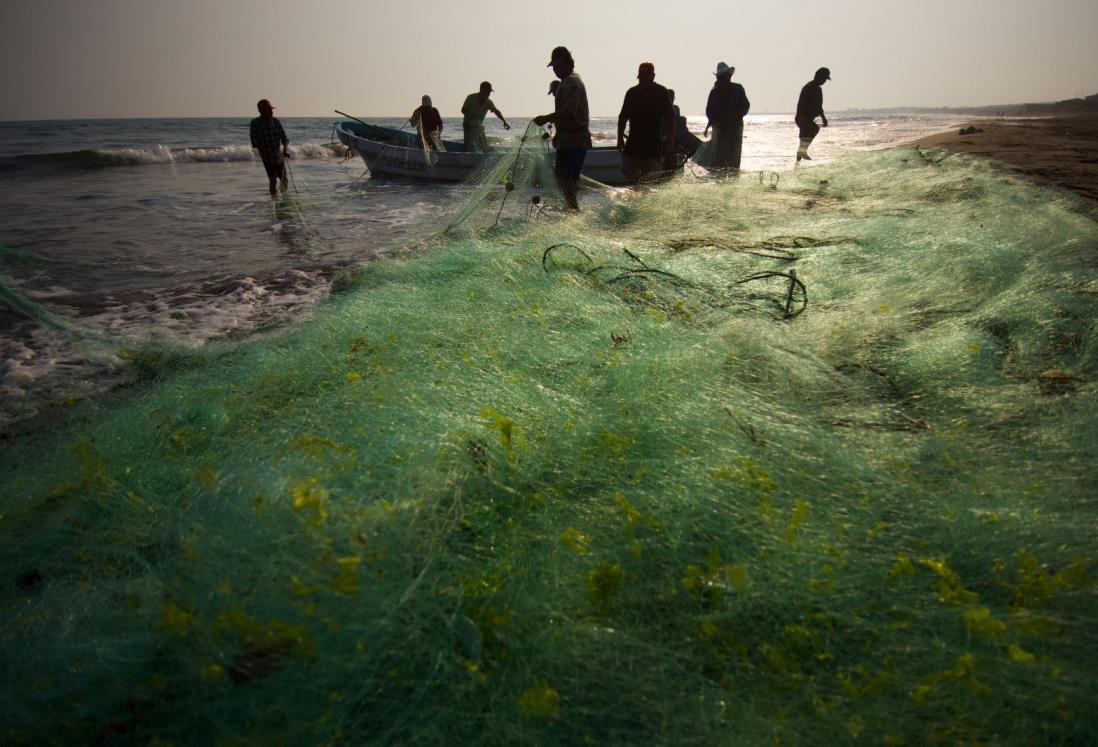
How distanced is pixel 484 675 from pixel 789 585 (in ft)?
2.45

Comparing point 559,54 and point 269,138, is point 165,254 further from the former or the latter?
point 559,54

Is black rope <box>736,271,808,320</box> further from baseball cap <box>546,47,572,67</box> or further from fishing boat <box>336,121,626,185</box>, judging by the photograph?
fishing boat <box>336,121,626,185</box>

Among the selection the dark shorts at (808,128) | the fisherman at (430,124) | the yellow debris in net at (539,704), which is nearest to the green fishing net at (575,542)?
the yellow debris in net at (539,704)

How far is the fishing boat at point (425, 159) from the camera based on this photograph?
12.8 metres

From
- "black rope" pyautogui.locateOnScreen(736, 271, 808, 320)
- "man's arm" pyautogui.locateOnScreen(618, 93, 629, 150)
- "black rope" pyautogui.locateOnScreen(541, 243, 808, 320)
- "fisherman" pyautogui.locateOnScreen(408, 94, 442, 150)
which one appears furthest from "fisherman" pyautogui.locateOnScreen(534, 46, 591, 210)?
"fisherman" pyautogui.locateOnScreen(408, 94, 442, 150)

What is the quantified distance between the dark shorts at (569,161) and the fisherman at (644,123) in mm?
607

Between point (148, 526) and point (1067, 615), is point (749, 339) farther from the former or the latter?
point (148, 526)

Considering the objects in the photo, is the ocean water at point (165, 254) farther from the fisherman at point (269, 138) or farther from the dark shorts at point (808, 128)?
the dark shorts at point (808, 128)

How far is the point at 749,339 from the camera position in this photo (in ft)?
7.64

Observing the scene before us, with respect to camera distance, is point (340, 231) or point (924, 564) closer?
point (924, 564)

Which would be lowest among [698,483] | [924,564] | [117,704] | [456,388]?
[117,704]

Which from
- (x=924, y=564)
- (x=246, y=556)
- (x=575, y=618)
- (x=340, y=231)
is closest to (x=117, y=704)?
(x=246, y=556)

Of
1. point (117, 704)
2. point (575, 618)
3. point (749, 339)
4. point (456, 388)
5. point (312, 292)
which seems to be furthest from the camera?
point (312, 292)

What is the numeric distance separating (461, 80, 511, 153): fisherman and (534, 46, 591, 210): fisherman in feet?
15.2
